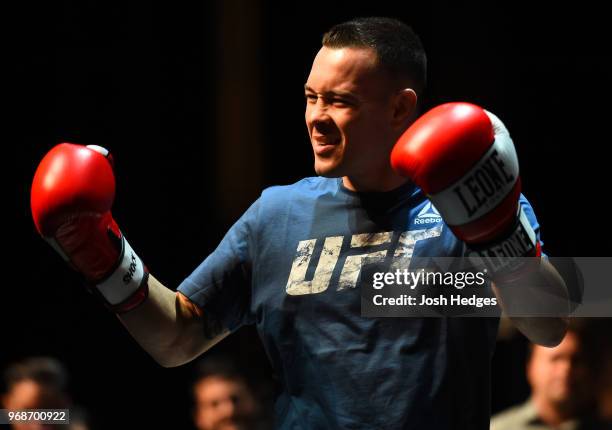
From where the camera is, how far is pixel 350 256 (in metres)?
1.71

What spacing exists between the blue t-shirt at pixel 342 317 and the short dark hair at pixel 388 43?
0.69ft

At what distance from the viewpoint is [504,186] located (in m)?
1.53

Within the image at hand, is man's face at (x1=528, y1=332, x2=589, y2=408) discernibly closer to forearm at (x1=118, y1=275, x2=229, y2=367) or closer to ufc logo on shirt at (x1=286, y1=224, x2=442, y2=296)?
ufc logo on shirt at (x1=286, y1=224, x2=442, y2=296)

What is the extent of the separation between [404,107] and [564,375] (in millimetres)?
802

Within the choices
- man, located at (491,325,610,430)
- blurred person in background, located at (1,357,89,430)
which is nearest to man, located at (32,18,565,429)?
man, located at (491,325,610,430)

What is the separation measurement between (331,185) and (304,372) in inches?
14.3

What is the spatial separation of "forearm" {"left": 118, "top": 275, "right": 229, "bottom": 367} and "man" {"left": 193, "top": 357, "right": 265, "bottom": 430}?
834mm

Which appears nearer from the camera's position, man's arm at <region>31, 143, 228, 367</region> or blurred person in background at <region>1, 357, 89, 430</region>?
man's arm at <region>31, 143, 228, 367</region>

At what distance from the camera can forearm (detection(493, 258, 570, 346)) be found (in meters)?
1.57

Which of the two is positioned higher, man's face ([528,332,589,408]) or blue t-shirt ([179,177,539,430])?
blue t-shirt ([179,177,539,430])

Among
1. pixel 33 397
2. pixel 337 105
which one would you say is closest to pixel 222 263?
pixel 337 105

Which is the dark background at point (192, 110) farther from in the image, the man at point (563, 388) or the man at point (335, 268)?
the man at point (335, 268)

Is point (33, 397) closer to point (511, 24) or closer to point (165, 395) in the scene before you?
point (165, 395)

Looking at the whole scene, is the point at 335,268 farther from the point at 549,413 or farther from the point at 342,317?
the point at 549,413
